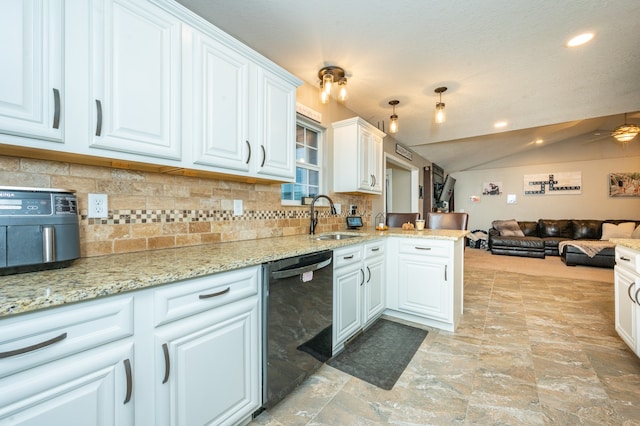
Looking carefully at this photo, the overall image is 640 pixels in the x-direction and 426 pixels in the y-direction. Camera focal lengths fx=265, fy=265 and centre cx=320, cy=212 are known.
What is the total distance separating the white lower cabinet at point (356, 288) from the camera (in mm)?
1934

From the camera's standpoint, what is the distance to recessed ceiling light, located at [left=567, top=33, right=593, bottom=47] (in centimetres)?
204

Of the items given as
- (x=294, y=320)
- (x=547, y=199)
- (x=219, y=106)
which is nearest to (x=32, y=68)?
(x=219, y=106)

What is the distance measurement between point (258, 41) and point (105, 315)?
206 centimetres

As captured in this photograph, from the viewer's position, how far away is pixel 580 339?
2.22 meters

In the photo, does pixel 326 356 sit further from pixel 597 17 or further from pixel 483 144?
pixel 483 144

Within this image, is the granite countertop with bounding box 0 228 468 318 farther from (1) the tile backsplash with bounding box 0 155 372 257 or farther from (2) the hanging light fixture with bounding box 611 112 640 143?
(2) the hanging light fixture with bounding box 611 112 640 143

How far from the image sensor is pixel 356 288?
2.16m

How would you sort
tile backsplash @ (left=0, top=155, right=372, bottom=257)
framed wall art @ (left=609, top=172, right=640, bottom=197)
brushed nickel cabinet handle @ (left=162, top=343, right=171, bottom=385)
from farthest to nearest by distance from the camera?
1. framed wall art @ (left=609, top=172, right=640, bottom=197)
2. tile backsplash @ (left=0, top=155, right=372, bottom=257)
3. brushed nickel cabinet handle @ (left=162, top=343, right=171, bottom=385)

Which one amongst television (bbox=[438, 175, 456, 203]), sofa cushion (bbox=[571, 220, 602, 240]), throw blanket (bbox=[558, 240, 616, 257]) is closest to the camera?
throw blanket (bbox=[558, 240, 616, 257])

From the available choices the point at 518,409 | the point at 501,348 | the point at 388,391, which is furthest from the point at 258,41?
the point at 501,348

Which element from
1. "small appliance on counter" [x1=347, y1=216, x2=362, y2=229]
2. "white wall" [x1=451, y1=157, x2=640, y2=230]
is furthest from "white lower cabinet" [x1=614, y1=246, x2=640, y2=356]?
"white wall" [x1=451, y1=157, x2=640, y2=230]

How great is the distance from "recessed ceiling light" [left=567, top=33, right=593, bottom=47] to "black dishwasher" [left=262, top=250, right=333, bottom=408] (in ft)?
8.30

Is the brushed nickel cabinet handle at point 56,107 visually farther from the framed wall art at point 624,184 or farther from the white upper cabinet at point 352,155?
the framed wall art at point 624,184

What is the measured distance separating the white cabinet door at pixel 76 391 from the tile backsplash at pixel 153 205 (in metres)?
0.69
